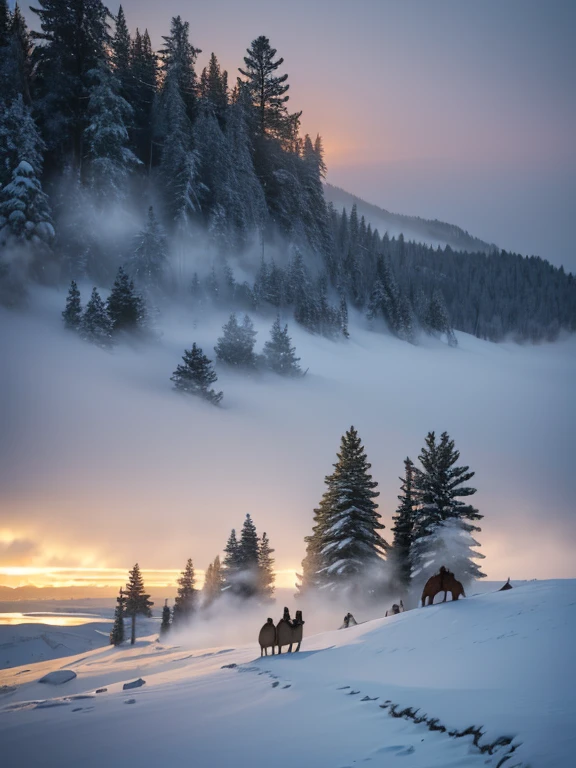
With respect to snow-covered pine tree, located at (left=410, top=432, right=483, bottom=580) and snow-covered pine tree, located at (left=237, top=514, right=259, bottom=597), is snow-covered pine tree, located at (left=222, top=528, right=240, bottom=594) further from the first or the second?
snow-covered pine tree, located at (left=410, top=432, right=483, bottom=580)

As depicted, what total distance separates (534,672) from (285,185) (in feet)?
323

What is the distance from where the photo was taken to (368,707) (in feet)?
27.3

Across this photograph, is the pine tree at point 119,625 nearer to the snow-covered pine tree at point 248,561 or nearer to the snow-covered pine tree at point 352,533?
the snow-covered pine tree at point 248,561

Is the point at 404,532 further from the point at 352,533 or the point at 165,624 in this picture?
the point at 165,624

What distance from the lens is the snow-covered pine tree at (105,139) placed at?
69438mm

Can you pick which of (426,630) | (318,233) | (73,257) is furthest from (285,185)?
(426,630)

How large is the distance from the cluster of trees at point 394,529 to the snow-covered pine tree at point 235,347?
2911 cm

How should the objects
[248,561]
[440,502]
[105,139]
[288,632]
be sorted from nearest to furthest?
[288,632] < [440,502] < [248,561] < [105,139]

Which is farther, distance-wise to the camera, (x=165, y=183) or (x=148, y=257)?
(x=165, y=183)

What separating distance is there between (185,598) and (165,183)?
58.3 metres

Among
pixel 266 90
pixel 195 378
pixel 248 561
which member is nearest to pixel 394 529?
pixel 248 561

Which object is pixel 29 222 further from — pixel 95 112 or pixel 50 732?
pixel 50 732

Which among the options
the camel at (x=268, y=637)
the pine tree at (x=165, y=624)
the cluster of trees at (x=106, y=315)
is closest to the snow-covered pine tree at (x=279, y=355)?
the cluster of trees at (x=106, y=315)

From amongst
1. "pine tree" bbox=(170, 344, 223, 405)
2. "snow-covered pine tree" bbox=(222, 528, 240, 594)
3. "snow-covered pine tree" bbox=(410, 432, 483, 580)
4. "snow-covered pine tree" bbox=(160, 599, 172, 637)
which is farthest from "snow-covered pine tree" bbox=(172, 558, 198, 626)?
"snow-covered pine tree" bbox=(410, 432, 483, 580)
